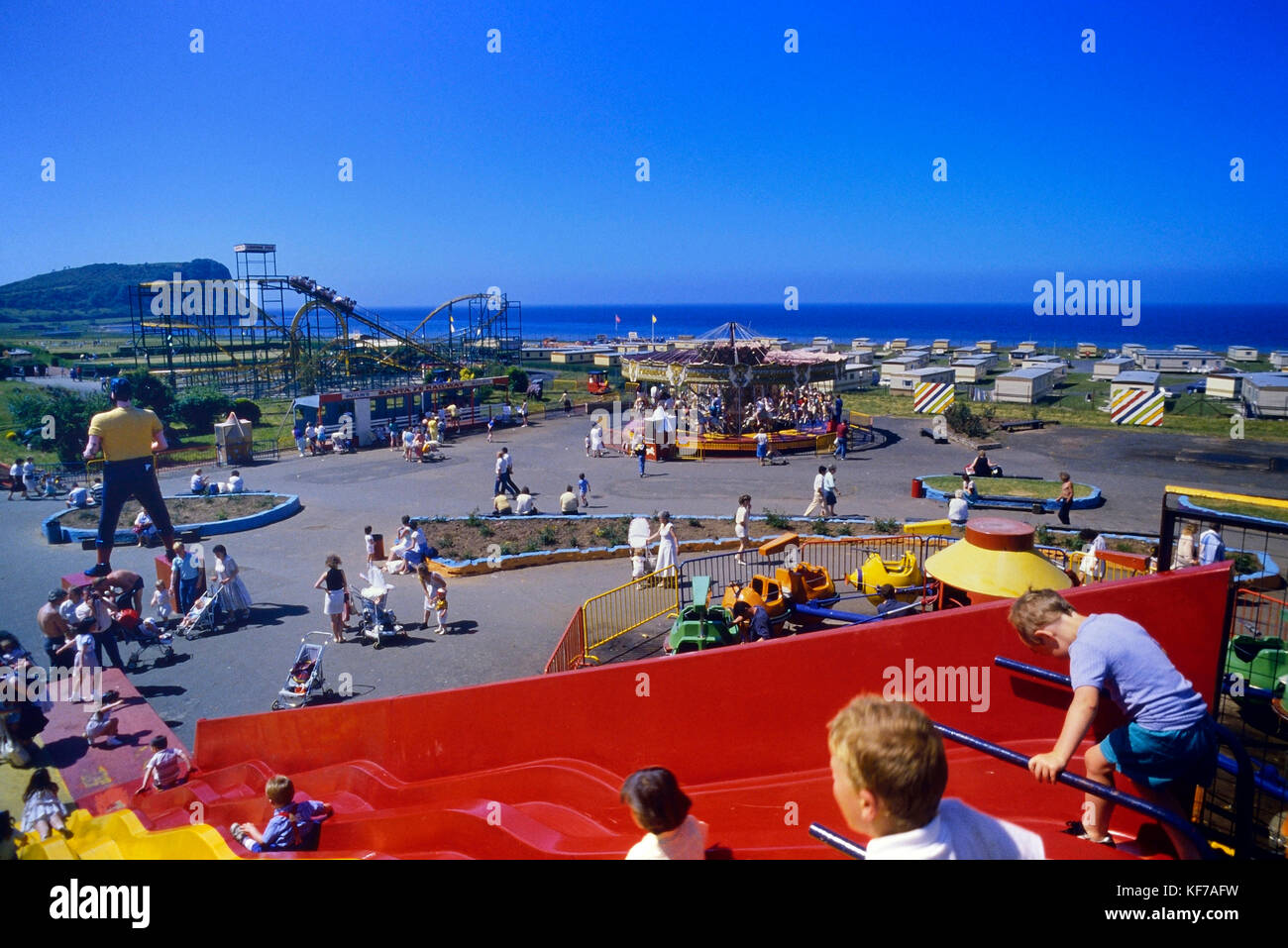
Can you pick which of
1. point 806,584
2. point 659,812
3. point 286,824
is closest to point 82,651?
point 286,824

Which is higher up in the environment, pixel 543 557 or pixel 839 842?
pixel 839 842

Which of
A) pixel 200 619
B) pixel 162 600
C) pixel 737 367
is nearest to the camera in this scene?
pixel 200 619

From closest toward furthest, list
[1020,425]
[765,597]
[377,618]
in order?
[765,597] < [377,618] < [1020,425]

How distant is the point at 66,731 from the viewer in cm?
924

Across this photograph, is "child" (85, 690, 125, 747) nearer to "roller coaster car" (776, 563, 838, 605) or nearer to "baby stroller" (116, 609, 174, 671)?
"baby stroller" (116, 609, 174, 671)

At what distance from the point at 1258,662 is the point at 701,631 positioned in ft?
18.3

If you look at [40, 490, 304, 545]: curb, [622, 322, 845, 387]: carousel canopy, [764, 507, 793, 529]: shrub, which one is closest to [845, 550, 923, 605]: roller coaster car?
[764, 507, 793, 529]: shrub

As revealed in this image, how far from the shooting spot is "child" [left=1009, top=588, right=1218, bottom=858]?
3391 mm

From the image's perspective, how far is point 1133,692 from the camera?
3.44 m

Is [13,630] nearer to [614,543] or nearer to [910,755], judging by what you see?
[614,543]

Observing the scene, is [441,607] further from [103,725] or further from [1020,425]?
[1020,425]

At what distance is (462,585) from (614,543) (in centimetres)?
361

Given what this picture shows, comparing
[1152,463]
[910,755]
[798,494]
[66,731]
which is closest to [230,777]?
[66,731]

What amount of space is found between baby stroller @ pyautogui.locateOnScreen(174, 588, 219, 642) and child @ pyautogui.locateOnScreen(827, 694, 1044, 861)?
13185mm
